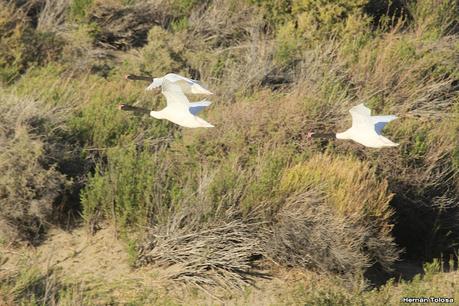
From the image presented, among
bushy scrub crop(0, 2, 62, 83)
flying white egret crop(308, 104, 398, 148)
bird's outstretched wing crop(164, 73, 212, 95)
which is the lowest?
flying white egret crop(308, 104, 398, 148)

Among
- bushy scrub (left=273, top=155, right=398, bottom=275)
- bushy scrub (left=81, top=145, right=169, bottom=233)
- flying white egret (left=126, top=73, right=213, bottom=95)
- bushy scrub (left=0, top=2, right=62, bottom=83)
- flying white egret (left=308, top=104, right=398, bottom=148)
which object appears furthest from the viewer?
bushy scrub (left=0, top=2, right=62, bottom=83)

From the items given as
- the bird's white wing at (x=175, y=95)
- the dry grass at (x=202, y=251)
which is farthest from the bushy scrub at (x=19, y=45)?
the bird's white wing at (x=175, y=95)

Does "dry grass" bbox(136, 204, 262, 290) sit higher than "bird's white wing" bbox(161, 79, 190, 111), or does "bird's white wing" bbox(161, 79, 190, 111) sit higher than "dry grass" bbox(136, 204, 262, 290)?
"bird's white wing" bbox(161, 79, 190, 111)

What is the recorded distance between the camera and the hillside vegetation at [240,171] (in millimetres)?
7250

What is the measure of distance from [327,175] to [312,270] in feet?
2.92

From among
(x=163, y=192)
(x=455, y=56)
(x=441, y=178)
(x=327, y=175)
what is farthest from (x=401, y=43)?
(x=163, y=192)

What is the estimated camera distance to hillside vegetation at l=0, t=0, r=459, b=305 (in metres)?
7.25

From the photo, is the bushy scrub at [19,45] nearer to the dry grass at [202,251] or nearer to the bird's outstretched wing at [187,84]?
the bird's outstretched wing at [187,84]

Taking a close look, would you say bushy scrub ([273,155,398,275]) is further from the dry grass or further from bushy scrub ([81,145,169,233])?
bushy scrub ([81,145,169,233])

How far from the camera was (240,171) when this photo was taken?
25.5 feet

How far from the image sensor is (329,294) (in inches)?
259

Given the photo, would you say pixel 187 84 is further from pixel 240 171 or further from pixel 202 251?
pixel 202 251

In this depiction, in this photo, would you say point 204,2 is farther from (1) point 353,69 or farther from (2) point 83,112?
(2) point 83,112

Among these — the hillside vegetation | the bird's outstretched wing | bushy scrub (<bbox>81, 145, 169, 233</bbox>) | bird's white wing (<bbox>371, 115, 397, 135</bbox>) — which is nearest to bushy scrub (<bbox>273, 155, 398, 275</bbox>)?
the hillside vegetation
